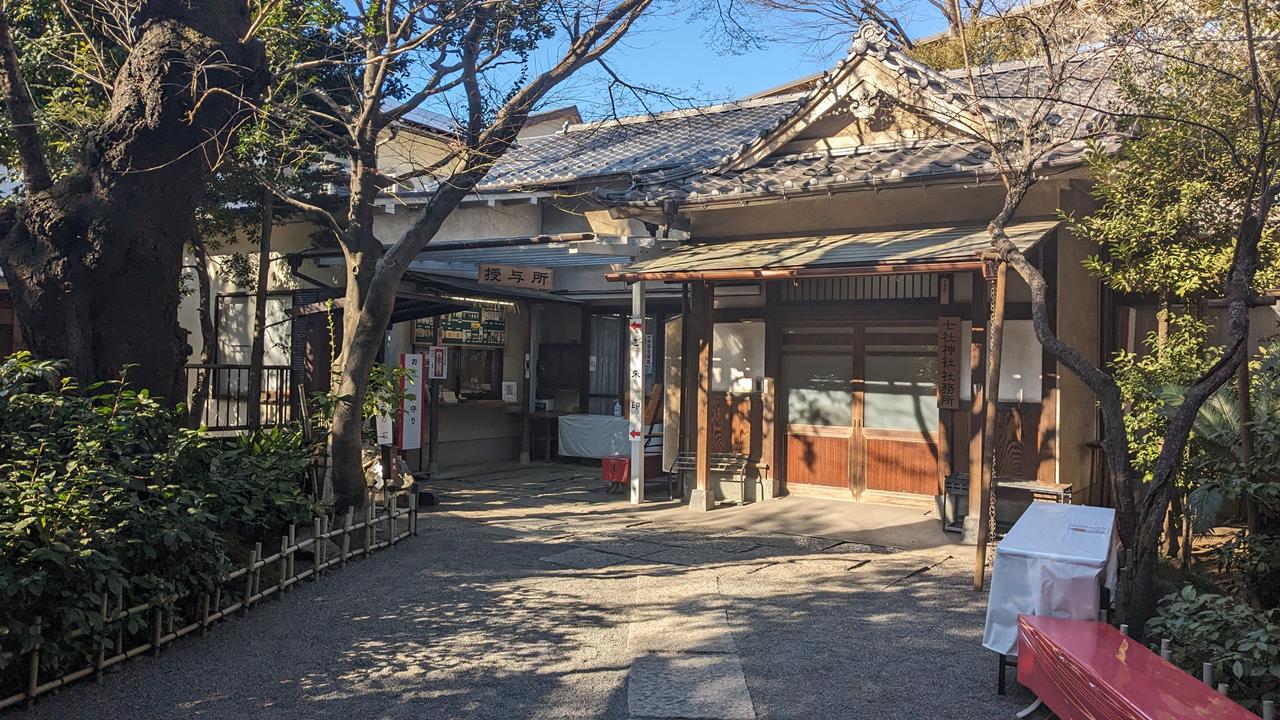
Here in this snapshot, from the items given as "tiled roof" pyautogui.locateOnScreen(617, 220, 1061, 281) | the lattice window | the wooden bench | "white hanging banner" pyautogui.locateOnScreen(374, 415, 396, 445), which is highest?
"tiled roof" pyautogui.locateOnScreen(617, 220, 1061, 281)

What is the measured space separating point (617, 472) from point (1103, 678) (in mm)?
10003

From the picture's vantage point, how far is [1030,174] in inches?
317

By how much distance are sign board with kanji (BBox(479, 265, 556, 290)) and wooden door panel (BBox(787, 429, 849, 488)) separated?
17.5ft

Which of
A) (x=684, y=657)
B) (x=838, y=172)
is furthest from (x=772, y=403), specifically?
(x=684, y=657)

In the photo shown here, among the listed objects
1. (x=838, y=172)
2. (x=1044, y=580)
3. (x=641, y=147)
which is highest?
(x=641, y=147)

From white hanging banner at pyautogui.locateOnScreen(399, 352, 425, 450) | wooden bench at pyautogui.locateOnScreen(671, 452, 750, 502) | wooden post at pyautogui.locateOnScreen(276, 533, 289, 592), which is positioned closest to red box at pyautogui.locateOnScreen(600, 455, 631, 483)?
wooden bench at pyautogui.locateOnScreen(671, 452, 750, 502)

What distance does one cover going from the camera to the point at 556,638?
6.94 m

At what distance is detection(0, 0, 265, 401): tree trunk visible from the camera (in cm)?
724

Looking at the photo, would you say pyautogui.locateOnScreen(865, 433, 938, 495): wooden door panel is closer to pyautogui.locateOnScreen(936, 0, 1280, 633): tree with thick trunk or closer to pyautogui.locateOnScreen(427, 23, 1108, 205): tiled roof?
pyautogui.locateOnScreen(936, 0, 1280, 633): tree with thick trunk

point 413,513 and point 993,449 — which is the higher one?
point 993,449

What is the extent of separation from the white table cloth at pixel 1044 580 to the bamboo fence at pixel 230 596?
532 cm

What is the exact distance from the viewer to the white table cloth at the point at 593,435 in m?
17.3

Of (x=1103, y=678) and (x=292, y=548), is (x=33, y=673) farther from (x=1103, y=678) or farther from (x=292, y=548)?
(x=1103, y=678)

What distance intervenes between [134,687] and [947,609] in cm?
595
